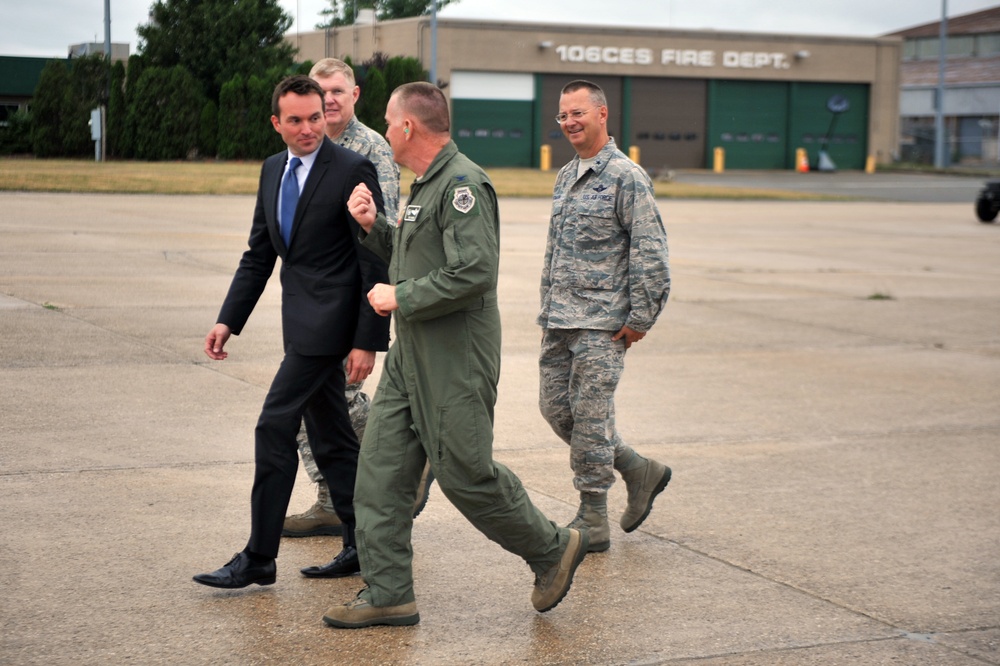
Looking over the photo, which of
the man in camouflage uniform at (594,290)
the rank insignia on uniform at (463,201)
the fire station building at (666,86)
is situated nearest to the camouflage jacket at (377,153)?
the man in camouflage uniform at (594,290)

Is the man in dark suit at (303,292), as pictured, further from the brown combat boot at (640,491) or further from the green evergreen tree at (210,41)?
the green evergreen tree at (210,41)

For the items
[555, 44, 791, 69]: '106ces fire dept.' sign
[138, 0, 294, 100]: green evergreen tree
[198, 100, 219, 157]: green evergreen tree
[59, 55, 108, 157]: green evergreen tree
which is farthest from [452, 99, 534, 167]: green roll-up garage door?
[59, 55, 108, 157]: green evergreen tree

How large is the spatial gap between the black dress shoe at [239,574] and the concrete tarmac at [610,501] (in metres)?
0.07

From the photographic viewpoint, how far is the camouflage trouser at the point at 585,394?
523cm

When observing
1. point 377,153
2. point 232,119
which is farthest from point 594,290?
point 232,119

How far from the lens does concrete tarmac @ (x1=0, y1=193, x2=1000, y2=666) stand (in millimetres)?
4316

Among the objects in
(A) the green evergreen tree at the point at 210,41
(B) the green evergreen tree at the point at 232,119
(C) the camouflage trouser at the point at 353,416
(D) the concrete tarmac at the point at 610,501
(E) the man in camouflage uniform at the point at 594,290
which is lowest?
(D) the concrete tarmac at the point at 610,501

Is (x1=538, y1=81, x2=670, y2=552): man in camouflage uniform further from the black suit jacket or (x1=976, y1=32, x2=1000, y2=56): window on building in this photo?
(x1=976, y1=32, x2=1000, y2=56): window on building

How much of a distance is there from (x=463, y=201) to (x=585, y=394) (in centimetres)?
136

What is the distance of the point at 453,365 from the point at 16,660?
1.62 meters

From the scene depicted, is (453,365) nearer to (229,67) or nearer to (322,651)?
(322,651)

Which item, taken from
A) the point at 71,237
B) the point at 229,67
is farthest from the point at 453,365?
the point at 229,67

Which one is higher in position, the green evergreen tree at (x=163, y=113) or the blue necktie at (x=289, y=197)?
the green evergreen tree at (x=163, y=113)

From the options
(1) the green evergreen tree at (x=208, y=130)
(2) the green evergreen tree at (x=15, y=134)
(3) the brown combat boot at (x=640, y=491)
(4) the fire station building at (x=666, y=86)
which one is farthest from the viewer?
(4) the fire station building at (x=666, y=86)
